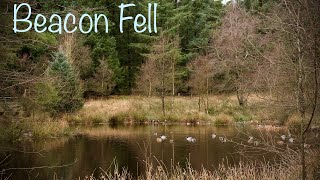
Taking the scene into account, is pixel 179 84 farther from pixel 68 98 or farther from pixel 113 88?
pixel 68 98

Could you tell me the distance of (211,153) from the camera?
15.2m

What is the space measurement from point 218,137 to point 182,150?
12.4 ft

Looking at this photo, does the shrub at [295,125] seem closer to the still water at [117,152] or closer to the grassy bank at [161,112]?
the still water at [117,152]

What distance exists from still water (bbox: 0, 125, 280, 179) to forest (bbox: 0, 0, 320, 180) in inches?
4.9

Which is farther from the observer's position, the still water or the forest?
the still water

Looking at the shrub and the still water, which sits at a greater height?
the shrub

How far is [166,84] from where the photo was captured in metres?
29.4

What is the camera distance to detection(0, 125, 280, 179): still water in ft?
40.8

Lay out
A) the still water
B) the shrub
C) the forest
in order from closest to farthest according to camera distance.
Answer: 1. the forest
2. the shrub
3. the still water

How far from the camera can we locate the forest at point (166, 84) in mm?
6305

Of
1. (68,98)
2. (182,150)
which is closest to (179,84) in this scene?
(68,98)

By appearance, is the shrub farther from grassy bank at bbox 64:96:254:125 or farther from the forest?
grassy bank at bbox 64:96:254:125

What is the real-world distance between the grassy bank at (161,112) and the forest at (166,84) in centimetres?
8

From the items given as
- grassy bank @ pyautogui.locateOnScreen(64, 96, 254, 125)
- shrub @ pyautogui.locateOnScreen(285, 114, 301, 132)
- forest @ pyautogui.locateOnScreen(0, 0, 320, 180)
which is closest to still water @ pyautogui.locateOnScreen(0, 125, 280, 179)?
forest @ pyautogui.locateOnScreen(0, 0, 320, 180)
